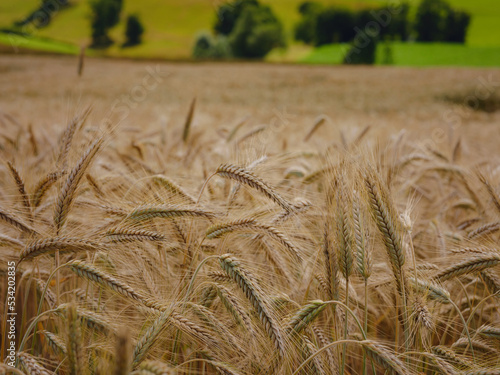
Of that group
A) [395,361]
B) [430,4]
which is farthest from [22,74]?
[395,361]

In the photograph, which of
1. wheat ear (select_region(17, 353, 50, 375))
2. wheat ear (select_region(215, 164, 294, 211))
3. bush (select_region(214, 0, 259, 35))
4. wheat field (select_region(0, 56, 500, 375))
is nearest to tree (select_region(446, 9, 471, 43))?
wheat field (select_region(0, 56, 500, 375))

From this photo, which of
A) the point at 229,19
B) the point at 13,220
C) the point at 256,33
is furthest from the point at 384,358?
the point at 256,33

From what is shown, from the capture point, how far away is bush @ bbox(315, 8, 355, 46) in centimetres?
1458

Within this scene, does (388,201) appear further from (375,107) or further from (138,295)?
(375,107)

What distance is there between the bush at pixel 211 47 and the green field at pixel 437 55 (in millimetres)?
8242

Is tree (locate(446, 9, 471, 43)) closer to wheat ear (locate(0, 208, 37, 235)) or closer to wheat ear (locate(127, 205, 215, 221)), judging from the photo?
wheat ear (locate(127, 205, 215, 221))

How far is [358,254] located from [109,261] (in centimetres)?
103

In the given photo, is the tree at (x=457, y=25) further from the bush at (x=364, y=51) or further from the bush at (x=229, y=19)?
the bush at (x=229, y=19)

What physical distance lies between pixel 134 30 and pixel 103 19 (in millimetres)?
3197

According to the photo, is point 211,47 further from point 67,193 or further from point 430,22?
point 67,193

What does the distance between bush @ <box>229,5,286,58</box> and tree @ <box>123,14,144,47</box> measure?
16.7 ft

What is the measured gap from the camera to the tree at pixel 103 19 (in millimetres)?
13641

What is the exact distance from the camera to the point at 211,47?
25.7 m

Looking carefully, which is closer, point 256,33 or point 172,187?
point 172,187
